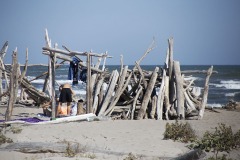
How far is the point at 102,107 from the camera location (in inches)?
438

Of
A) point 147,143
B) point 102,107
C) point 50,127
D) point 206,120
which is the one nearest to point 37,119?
point 50,127

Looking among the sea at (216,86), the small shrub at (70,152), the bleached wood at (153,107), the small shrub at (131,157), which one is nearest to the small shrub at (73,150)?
→ the small shrub at (70,152)

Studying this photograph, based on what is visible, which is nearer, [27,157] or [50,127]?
[27,157]

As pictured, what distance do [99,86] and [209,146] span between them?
574cm

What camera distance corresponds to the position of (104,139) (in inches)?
305

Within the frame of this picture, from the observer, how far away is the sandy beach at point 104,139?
6344 mm

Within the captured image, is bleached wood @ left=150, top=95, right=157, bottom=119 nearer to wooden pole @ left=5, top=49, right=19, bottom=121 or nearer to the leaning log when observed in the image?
the leaning log

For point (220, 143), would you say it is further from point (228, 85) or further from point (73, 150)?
point (228, 85)

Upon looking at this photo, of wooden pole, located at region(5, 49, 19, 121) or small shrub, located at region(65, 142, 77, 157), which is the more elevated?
wooden pole, located at region(5, 49, 19, 121)

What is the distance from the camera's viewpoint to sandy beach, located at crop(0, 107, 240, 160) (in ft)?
20.8

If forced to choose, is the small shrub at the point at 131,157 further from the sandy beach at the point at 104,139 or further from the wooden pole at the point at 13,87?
the wooden pole at the point at 13,87

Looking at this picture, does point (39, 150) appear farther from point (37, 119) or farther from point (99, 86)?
point (99, 86)

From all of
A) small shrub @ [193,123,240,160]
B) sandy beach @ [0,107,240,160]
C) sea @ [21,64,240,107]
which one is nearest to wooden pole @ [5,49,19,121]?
sandy beach @ [0,107,240,160]

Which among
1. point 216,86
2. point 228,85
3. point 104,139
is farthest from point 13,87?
point 228,85
